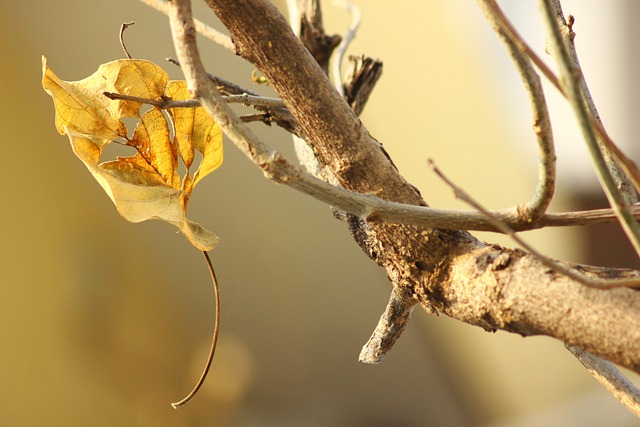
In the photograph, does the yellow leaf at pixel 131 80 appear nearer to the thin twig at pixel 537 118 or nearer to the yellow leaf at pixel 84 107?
the yellow leaf at pixel 84 107

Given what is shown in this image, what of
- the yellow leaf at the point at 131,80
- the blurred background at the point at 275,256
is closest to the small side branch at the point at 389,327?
the yellow leaf at the point at 131,80

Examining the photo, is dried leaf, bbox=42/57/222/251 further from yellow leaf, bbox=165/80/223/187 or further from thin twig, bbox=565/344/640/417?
thin twig, bbox=565/344/640/417

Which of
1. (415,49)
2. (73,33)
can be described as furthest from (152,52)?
(415,49)

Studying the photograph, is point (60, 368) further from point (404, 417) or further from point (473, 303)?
point (473, 303)

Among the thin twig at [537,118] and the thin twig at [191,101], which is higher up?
the thin twig at [537,118]

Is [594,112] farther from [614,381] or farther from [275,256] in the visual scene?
[275,256]

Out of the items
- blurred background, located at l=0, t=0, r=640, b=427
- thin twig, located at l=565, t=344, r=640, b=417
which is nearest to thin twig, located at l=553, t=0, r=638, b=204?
thin twig, located at l=565, t=344, r=640, b=417
